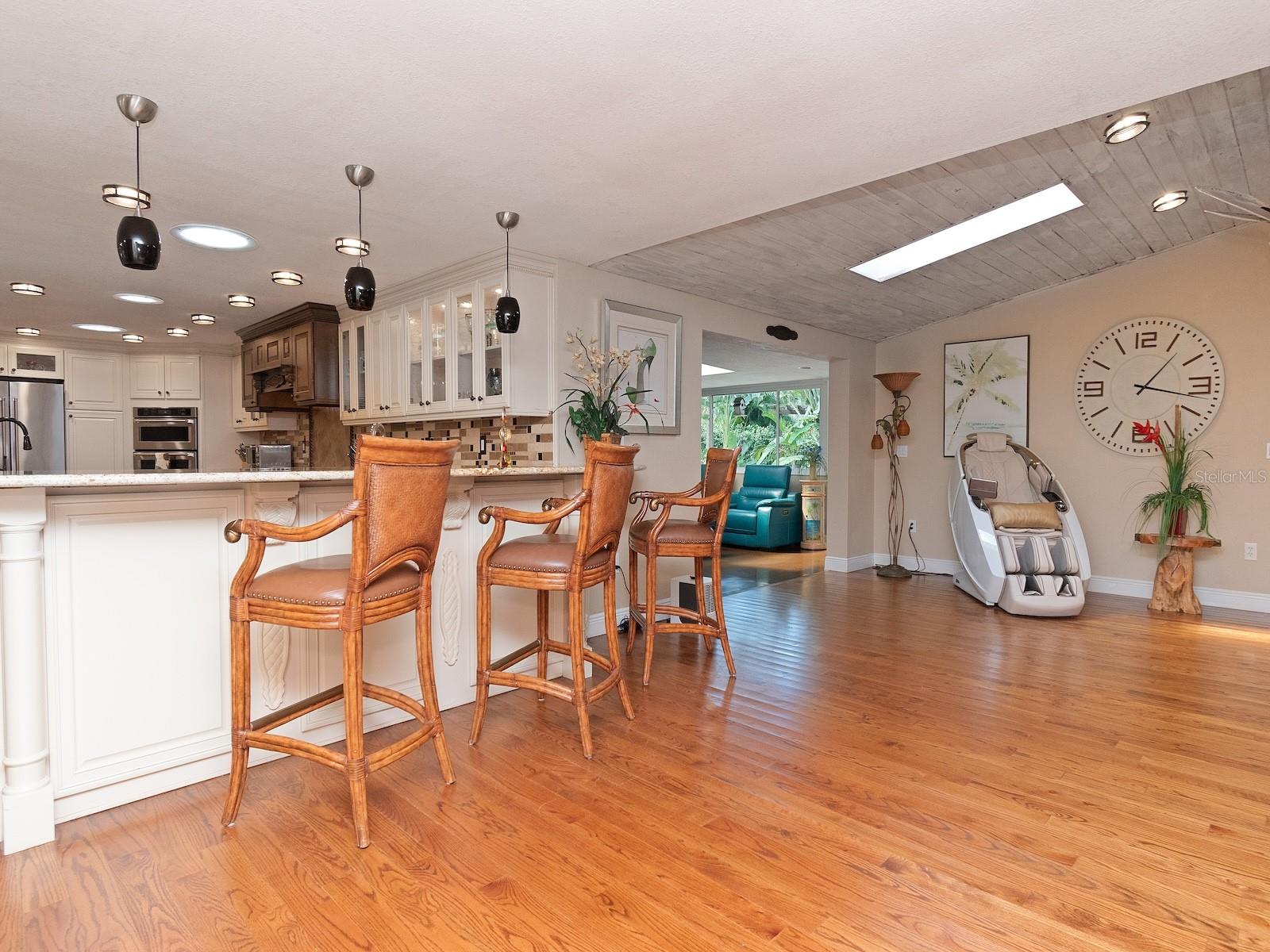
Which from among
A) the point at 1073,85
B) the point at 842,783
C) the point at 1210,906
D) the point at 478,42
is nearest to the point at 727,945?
the point at 842,783

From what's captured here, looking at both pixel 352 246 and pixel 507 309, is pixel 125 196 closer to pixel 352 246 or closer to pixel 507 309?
pixel 352 246

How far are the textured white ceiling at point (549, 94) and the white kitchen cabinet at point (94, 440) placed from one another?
4.01m

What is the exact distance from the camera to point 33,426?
6.39 m

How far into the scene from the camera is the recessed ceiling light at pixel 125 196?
9.34 ft

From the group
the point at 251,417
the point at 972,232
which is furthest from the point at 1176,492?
the point at 251,417

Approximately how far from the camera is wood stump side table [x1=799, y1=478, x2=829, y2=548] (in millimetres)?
8367

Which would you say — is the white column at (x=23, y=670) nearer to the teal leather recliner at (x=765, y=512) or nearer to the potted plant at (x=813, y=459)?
the teal leather recliner at (x=765, y=512)

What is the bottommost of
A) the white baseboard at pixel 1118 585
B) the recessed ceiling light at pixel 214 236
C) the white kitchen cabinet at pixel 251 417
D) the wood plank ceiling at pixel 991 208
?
the white baseboard at pixel 1118 585

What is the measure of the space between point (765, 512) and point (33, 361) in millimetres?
7503

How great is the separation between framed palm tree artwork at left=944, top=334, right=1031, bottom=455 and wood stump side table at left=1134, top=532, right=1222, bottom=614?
1.41 meters

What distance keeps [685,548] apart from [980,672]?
1.61 m

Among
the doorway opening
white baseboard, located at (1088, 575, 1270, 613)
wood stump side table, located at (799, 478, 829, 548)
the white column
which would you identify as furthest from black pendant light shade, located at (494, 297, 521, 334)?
wood stump side table, located at (799, 478, 829, 548)

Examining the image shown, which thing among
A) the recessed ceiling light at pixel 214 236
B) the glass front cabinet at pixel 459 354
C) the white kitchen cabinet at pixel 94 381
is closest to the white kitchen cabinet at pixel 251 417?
the white kitchen cabinet at pixel 94 381

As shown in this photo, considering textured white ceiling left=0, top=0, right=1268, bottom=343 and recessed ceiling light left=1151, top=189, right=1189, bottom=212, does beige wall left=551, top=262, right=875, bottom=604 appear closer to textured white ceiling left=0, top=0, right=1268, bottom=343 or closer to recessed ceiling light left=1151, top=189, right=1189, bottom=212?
textured white ceiling left=0, top=0, right=1268, bottom=343
